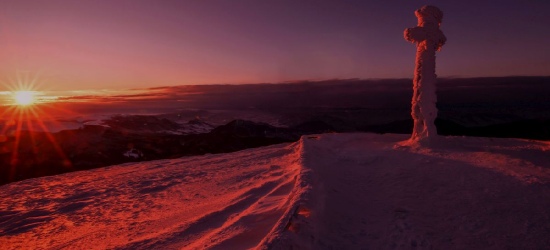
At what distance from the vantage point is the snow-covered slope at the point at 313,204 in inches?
211

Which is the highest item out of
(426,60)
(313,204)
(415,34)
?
(415,34)

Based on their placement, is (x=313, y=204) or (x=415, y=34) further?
(x=415, y=34)

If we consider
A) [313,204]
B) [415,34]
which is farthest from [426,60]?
[313,204]

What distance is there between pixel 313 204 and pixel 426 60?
10212 millimetres

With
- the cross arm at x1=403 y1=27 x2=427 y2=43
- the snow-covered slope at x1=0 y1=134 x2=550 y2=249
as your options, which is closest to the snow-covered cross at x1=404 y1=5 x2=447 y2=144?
the cross arm at x1=403 y1=27 x2=427 y2=43

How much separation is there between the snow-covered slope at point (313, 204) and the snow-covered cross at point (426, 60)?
4.26 feet

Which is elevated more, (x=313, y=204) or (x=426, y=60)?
(x=426, y=60)

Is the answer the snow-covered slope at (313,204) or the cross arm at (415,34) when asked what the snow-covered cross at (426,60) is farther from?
the snow-covered slope at (313,204)

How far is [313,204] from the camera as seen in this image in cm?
611

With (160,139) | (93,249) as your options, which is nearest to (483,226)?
(93,249)

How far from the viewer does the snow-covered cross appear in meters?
13.6

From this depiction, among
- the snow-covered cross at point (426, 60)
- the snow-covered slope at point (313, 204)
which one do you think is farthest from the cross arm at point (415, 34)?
the snow-covered slope at point (313, 204)

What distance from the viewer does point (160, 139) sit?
171 feet

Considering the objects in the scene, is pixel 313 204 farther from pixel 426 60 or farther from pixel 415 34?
pixel 415 34
